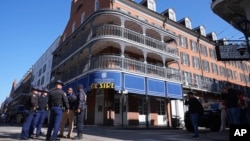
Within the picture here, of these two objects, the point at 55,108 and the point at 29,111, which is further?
the point at 29,111

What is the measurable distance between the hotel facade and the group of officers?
9356 millimetres

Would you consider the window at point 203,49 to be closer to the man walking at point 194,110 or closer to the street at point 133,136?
the street at point 133,136

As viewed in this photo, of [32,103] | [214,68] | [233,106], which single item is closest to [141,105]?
[233,106]

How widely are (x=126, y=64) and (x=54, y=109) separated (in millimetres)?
12999

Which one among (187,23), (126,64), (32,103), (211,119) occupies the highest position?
(187,23)

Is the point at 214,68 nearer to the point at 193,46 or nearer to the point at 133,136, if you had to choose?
the point at 193,46

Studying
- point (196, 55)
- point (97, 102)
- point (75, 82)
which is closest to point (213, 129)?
point (97, 102)

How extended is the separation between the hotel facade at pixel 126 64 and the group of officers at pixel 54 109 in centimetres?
936

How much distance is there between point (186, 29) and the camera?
32844mm

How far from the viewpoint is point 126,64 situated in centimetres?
1945

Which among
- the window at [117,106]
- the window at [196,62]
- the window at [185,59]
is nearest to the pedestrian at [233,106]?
the window at [117,106]

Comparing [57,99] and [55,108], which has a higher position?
[57,99]

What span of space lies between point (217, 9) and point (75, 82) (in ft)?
46.1

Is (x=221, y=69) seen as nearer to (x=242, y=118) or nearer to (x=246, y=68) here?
(x=246, y=68)
